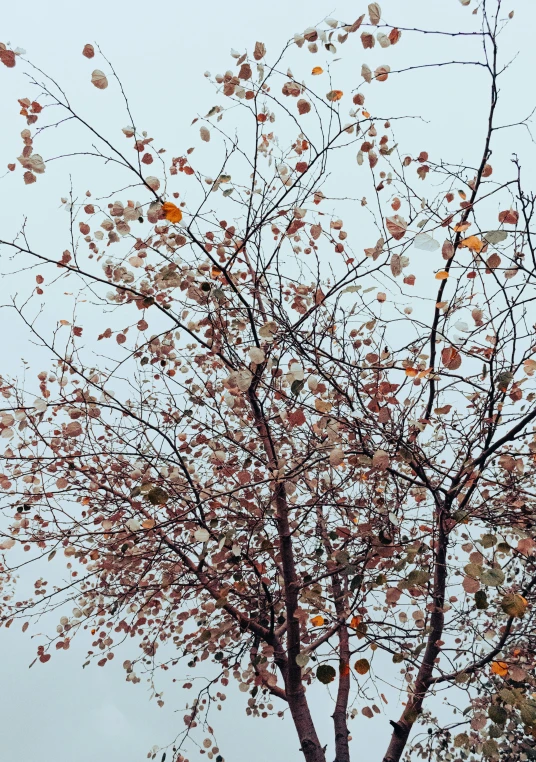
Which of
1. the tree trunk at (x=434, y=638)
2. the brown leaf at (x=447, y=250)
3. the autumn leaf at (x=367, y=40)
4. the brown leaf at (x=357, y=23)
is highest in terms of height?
the autumn leaf at (x=367, y=40)

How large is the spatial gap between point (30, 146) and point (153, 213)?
711mm

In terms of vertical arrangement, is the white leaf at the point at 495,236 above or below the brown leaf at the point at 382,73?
below

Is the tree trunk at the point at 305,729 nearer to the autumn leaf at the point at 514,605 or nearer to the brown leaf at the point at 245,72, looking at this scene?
the autumn leaf at the point at 514,605

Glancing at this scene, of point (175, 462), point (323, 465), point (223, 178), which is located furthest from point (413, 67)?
point (175, 462)

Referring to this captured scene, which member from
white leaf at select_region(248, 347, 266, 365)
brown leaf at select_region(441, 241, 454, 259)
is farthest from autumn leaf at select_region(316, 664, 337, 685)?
brown leaf at select_region(441, 241, 454, 259)

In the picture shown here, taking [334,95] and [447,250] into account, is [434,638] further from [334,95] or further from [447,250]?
[334,95]

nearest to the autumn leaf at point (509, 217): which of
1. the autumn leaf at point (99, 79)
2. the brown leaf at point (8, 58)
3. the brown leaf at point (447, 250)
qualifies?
the brown leaf at point (447, 250)

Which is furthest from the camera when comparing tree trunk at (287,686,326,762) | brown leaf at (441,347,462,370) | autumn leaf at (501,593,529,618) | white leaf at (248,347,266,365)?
tree trunk at (287,686,326,762)

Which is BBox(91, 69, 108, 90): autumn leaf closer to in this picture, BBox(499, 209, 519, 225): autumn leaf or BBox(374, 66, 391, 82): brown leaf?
BBox(374, 66, 391, 82): brown leaf

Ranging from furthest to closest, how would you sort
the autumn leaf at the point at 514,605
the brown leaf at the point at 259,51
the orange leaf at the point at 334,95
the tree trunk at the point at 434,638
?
the tree trunk at the point at 434,638 < the orange leaf at the point at 334,95 < the brown leaf at the point at 259,51 < the autumn leaf at the point at 514,605

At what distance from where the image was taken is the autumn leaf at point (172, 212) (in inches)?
91.2

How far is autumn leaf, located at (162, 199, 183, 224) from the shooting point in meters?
2.32

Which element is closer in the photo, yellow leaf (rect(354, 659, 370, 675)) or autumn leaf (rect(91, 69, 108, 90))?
yellow leaf (rect(354, 659, 370, 675))

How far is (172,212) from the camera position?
2.33 m
